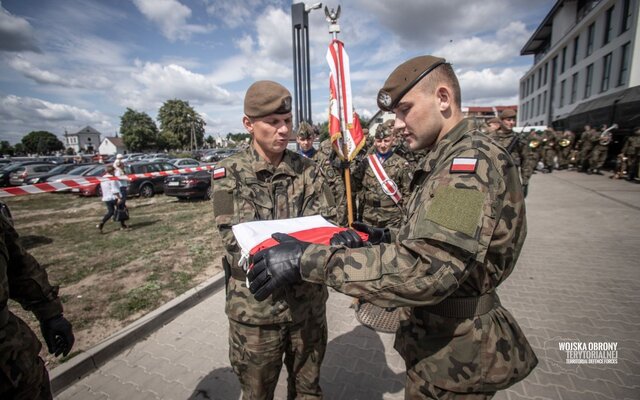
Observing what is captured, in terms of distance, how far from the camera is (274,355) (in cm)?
192

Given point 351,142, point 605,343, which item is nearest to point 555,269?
point 605,343

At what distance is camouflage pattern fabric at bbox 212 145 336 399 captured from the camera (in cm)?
187

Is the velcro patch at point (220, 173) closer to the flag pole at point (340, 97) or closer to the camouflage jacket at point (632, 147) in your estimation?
the flag pole at point (340, 97)

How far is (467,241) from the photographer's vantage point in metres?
1.09

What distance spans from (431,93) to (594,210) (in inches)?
382

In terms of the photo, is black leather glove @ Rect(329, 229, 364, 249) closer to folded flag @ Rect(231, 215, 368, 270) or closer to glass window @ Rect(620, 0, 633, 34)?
folded flag @ Rect(231, 215, 368, 270)

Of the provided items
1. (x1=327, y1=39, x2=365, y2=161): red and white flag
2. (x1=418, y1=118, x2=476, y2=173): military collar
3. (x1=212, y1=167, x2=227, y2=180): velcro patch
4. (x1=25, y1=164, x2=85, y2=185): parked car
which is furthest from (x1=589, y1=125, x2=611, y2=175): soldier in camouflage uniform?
(x1=25, y1=164, x2=85, y2=185): parked car

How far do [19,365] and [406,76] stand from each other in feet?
7.75

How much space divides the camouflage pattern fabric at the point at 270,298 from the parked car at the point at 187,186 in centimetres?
1182

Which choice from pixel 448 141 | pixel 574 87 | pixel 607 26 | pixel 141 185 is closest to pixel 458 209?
pixel 448 141

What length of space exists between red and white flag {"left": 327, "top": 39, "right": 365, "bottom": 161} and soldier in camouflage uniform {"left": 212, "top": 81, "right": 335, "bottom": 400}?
1.84 meters

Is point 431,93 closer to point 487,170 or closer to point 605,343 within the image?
point 487,170

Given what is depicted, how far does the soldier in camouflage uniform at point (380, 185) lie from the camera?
15.0 feet

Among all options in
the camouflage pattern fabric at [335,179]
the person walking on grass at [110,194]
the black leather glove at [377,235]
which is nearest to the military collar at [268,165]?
the black leather glove at [377,235]
